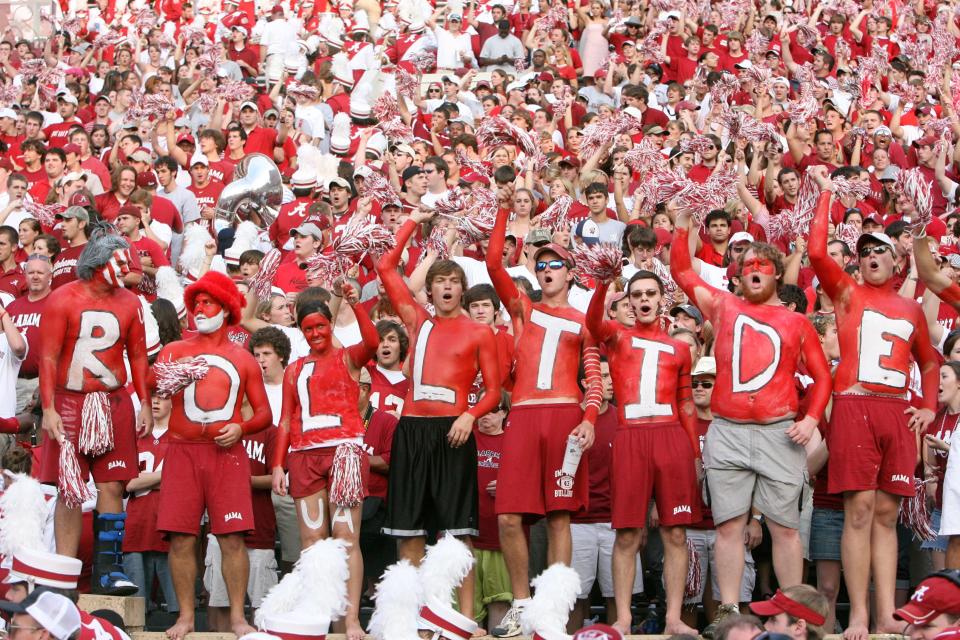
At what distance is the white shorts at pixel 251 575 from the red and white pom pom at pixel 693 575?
2344 mm

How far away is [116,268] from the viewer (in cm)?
870

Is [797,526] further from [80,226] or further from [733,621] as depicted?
[80,226]

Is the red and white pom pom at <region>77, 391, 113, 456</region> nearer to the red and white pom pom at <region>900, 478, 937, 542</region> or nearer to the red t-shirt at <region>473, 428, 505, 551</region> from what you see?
the red t-shirt at <region>473, 428, 505, 551</region>

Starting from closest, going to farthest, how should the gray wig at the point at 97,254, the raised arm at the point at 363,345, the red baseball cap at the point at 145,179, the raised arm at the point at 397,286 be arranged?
the raised arm at the point at 363,345, the raised arm at the point at 397,286, the gray wig at the point at 97,254, the red baseball cap at the point at 145,179

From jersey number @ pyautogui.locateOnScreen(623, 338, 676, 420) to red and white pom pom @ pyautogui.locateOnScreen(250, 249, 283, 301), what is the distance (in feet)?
8.32

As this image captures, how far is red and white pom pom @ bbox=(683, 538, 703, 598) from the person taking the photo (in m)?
8.45

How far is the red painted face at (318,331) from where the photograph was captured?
339 inches

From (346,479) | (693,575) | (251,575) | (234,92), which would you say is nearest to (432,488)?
(346,479)

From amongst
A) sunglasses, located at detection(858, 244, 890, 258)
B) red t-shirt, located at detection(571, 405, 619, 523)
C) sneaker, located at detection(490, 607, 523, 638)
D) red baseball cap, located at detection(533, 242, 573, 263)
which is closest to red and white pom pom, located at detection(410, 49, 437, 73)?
red t-shirt, located at detection(571, 405, 619, 523)

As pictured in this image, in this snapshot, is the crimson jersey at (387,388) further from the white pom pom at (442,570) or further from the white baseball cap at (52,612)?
the white baseball cap at (52,612)

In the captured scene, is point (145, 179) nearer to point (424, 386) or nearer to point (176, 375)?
point (176, 375)

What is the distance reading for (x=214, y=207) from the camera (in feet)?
48.2

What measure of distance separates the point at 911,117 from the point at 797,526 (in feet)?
31.4

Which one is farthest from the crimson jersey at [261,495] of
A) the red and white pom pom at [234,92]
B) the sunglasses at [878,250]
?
the red and white pom pom at [234,92]
